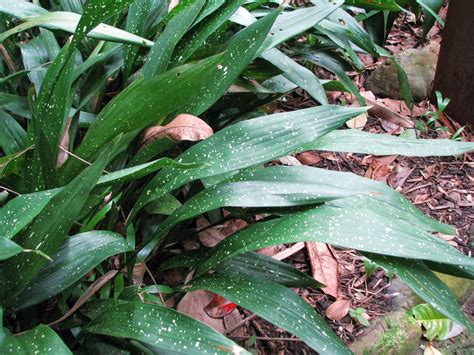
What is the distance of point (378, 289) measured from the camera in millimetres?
1402

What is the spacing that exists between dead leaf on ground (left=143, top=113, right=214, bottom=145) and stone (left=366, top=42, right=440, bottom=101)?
1.23 m

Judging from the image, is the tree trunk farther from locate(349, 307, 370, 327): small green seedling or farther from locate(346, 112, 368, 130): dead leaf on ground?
locate(349, 307, 370, 327): small green seedling

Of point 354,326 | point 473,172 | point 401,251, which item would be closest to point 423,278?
point 401,251

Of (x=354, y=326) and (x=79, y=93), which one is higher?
(x=79, y=93)

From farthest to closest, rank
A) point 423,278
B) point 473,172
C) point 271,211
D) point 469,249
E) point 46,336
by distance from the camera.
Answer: point 473,172 < point 469,249 < point 271,211 < point 423,278 < point 46,336

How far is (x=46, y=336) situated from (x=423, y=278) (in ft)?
1.90

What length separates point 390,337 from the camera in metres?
1.28

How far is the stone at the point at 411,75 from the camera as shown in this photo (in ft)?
6.97

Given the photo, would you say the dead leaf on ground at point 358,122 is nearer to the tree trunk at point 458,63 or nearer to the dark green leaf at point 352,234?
the tree trunk at point 458,63

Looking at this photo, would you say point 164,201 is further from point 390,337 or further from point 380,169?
point 380,169

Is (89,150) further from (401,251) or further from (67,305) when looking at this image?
(401,251)

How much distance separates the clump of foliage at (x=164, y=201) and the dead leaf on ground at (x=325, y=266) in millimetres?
286

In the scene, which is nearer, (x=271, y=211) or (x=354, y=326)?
(x=271, y=211)

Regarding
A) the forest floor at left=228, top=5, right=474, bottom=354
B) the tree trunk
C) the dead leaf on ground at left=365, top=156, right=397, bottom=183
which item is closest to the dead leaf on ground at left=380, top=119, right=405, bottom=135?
the forest floor at left=228, top=5, right=474, bottom=354
